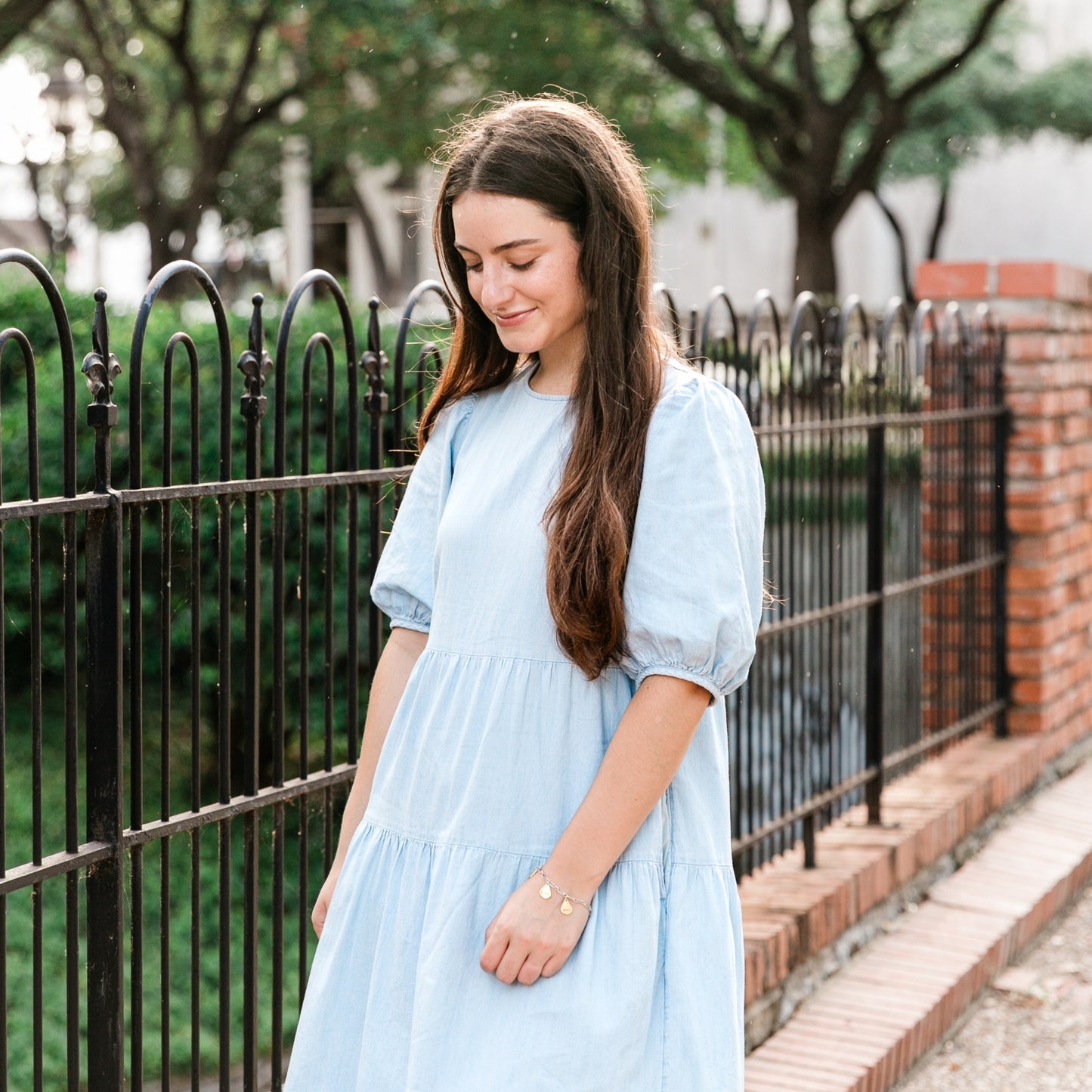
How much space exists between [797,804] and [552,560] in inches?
110

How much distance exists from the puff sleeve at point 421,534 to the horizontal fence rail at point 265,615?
46 centimetres

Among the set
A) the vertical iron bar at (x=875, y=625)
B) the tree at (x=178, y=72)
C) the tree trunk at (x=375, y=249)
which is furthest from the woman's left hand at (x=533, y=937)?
the tree trunk at (x=375, y=249)

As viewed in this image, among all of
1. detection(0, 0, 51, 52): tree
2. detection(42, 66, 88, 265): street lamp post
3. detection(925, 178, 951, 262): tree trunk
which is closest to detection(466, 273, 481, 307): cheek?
detection(0, 0, 51, 52): tree

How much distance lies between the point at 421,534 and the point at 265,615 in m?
3.56

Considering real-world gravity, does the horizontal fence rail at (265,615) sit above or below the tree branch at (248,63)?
below

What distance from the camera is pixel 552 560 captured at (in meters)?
1.83

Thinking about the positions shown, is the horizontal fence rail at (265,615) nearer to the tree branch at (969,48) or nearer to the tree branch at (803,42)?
the tree branch at (969,48)

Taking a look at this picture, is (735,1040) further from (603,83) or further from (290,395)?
(603,83)

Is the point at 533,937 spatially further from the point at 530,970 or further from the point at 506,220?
the point at 506,220

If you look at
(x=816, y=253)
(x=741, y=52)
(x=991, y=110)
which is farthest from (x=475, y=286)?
(x=991, y=110)

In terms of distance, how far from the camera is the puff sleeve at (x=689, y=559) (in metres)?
1.81

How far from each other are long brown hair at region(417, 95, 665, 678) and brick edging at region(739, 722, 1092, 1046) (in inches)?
81.0

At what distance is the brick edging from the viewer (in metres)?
3.87

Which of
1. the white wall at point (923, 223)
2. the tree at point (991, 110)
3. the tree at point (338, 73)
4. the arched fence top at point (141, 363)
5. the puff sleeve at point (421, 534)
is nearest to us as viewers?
the puff sleeve at point (421, 534)
